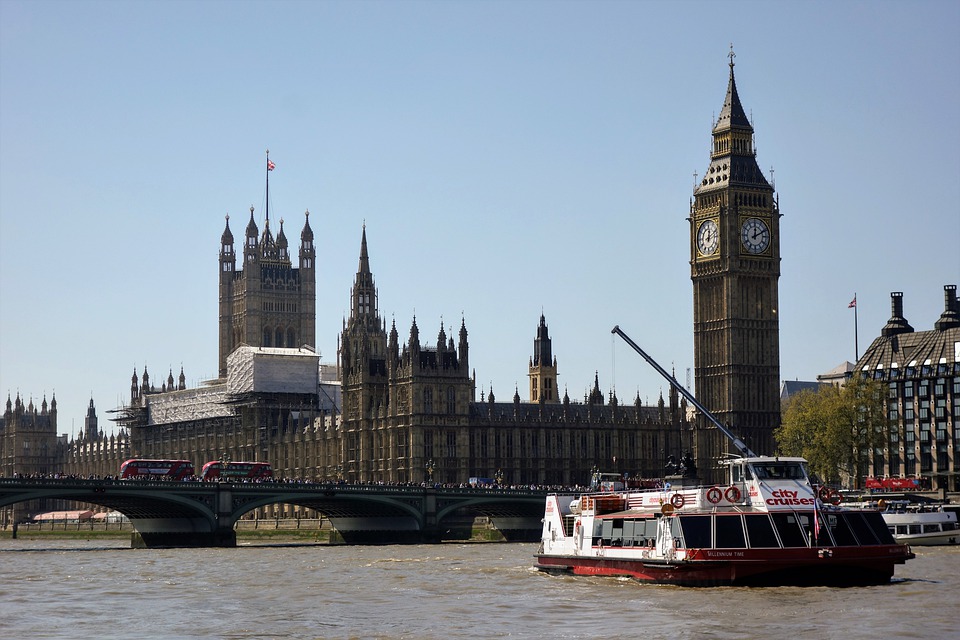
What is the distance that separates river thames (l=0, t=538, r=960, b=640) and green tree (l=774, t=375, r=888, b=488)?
53599 millimetres

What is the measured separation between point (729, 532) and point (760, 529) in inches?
46.2

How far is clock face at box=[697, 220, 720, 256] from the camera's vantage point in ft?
554

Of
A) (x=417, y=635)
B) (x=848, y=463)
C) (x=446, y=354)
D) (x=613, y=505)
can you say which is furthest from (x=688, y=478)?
(x=446, y=354)

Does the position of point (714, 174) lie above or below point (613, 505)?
above

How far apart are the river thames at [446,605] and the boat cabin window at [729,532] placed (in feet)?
6.01

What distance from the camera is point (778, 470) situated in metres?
66.9

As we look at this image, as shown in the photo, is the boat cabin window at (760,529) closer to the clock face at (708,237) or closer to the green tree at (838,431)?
the green tree at (838,431)

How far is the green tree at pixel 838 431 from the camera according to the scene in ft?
472

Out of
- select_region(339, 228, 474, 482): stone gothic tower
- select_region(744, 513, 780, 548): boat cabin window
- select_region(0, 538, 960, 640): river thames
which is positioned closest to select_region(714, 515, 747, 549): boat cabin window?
select_region(744, 513, 780, 548): boat cabin window

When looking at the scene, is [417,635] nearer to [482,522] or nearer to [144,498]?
[144,498]

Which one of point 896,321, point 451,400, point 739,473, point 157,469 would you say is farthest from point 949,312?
point 739,473

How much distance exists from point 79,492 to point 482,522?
40.7 m

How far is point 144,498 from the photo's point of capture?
123000mm

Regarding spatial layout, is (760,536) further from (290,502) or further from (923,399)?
(923,399)
